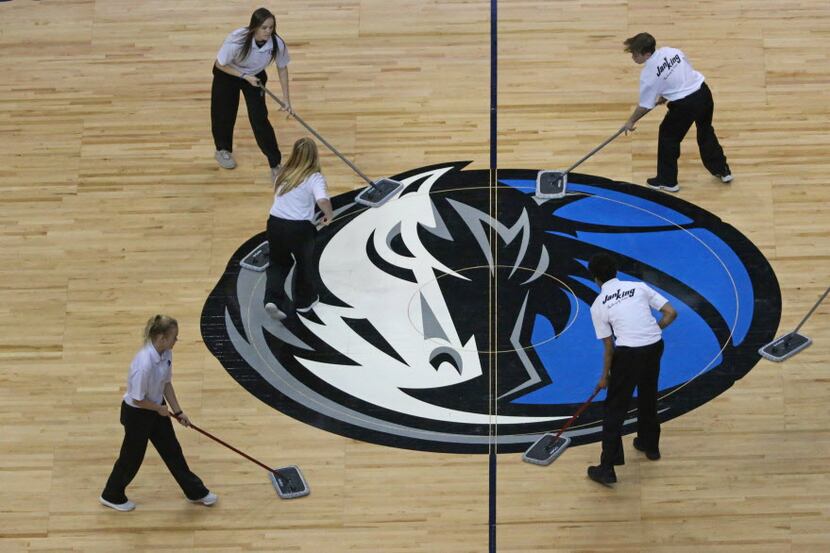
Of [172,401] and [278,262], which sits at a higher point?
[278,262]

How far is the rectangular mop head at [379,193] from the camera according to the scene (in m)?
8.57

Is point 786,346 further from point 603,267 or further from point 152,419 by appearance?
point 152,419

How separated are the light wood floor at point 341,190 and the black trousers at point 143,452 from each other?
17 cm

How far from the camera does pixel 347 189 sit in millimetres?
8727

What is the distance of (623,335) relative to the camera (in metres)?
6.86

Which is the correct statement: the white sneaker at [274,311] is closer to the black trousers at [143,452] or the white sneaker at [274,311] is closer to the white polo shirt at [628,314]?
the black trousers at [143,452]

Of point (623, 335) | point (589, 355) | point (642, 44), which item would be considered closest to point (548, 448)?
point (589, 355)

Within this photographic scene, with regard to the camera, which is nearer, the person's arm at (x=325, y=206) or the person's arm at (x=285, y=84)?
the person's arm at (x=325, y=206)

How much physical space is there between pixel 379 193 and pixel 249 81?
1085 millimetres

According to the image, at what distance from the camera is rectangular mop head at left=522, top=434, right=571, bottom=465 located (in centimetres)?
729

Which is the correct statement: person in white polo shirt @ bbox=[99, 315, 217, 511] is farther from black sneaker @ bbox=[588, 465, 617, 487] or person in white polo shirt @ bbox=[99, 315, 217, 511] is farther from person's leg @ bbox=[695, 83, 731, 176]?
person's leg @ bbox=[695, 83, 731, 176]

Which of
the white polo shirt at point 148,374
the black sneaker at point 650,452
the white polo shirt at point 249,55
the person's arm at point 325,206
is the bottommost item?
the black sneaker at point 650,452

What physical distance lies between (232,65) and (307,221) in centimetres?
132

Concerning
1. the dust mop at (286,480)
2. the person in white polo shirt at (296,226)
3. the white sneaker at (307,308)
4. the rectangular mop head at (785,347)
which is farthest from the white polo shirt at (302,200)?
the rectangular mop head at (785,347)
